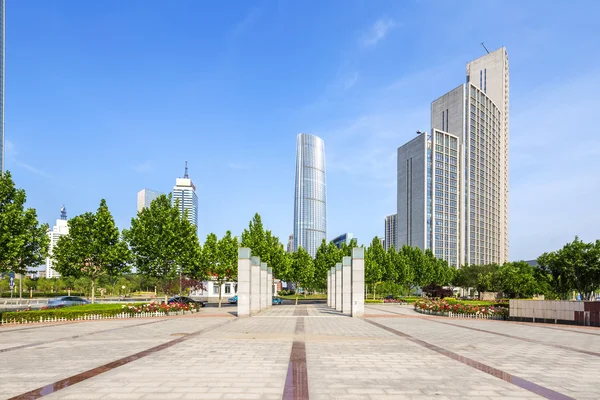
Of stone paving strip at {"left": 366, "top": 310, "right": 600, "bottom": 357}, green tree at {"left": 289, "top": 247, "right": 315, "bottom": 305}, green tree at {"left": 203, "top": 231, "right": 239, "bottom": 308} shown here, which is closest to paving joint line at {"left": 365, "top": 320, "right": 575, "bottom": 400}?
stone paving strip at {"left": 366, "top": 310, "right": 600, "bottom": 357}

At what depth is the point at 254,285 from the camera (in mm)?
35438

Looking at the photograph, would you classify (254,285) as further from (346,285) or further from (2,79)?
(2,79)

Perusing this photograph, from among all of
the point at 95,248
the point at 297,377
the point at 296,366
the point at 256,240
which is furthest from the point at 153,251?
the point at 297,377

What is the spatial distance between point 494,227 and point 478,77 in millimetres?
65342

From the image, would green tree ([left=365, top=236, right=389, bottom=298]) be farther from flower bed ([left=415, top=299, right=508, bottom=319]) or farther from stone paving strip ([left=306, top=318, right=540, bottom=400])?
stone paving strip ([left=306, top=318, right=540, bottom=400])

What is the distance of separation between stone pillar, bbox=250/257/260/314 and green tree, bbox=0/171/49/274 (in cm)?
1536

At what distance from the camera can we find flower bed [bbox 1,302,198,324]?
2556 cm

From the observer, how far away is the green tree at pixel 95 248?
1373 inches

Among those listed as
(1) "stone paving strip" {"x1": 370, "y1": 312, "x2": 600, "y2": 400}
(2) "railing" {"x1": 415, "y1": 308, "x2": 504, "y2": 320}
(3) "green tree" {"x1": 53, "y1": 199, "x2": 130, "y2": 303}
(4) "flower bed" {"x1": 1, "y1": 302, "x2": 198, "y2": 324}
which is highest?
(3) "green tree" {"x1": 53, "y1": 199, "x2": 130, "y2": 303}

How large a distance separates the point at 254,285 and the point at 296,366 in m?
24.2

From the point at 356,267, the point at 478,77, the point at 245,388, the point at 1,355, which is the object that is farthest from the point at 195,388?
the point at 478,77

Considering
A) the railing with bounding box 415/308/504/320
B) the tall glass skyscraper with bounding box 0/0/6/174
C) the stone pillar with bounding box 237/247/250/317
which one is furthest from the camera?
the tall glass skyscraper with bounding box 0/0/6/174

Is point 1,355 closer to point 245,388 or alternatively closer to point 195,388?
point 195,388

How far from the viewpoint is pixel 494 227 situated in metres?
164
